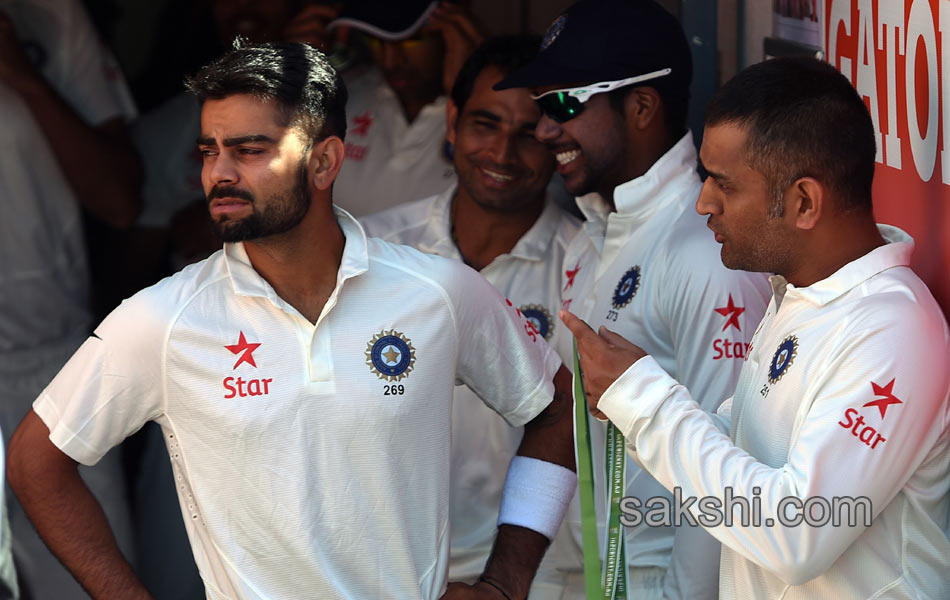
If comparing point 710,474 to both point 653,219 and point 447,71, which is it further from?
point 447,71

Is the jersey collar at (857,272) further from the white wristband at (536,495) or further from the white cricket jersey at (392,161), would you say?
the white cricket jersey at (392,161)

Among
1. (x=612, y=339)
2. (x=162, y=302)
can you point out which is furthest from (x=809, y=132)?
(x=162, y=302)

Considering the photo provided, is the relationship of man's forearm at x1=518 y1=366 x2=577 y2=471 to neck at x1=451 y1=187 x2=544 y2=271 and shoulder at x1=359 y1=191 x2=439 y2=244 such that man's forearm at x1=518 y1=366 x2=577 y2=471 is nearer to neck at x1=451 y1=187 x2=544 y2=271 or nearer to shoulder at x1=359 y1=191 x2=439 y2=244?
neck at x1=451 y1=187 x2=544 y2=271

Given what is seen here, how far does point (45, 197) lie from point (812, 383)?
2827 mm

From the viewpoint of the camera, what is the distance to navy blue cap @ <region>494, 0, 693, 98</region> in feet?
9.78

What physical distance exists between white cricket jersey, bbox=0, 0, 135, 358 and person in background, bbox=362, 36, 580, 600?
1178 mm

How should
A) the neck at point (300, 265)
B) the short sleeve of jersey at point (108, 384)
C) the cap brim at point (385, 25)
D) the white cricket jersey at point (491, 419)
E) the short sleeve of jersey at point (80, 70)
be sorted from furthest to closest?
the short sleeve of jersey at point (80, 70), the cap brim at point (385, 25), the white cricket jersey at point (491, 419), the neck at point (300, 265), the short sleeve of jersey at point (108, 384)

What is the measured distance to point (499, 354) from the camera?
103 inches

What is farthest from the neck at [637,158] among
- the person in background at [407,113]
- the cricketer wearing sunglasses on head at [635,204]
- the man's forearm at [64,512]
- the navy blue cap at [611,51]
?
the man's forearm at [64,512]

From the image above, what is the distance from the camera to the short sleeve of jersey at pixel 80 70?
13.8ft

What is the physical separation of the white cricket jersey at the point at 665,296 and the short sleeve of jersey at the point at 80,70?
6.03 feet

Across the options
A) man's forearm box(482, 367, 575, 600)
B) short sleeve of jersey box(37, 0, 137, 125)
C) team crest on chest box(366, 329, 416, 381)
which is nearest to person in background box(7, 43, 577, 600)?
team crest on chest box(366, 329, 416, 381)

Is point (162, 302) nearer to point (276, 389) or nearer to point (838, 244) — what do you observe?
point (276, 389)

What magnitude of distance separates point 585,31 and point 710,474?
1.37m
